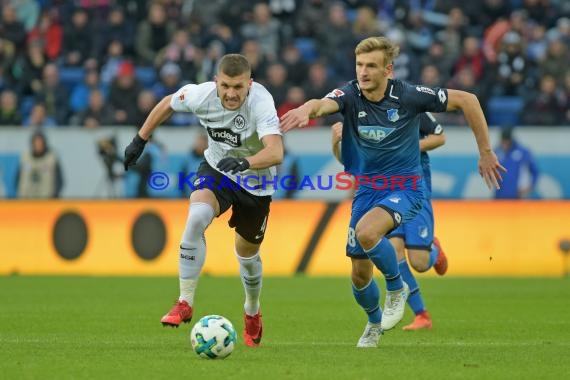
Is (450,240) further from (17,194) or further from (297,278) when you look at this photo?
(17,194)

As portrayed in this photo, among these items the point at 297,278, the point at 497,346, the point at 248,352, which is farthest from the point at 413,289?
the point at 297,278

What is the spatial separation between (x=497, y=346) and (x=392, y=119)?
2044 mm

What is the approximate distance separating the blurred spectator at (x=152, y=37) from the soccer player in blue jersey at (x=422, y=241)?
1234 cm

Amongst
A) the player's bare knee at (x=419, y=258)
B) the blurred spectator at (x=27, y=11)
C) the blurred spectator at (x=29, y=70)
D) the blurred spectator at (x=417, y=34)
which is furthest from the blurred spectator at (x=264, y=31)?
the player's bare knee at (x=419, y=258)

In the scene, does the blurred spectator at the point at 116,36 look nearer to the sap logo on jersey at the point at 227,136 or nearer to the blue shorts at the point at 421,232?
the blue shorts at the point at 421,232

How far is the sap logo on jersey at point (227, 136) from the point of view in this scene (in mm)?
10320

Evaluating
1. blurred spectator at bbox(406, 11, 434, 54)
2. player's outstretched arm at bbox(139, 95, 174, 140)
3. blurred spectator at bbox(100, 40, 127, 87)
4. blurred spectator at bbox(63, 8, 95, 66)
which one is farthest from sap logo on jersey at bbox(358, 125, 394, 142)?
blurred spectator at bbox(63, 8, 95, 66)

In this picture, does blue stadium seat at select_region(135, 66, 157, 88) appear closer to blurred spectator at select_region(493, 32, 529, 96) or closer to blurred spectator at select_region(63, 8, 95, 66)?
blurred spectator at select_region(63, 8, 95, 66)

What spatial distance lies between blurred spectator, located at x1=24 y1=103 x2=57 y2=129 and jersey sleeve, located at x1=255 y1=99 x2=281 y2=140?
13.0 meters

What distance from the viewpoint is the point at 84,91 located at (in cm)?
2361

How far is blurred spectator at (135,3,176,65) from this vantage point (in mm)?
24562

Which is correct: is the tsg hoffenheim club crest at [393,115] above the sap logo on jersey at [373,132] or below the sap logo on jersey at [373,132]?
above

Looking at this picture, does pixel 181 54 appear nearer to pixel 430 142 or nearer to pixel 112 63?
pixel 112 63

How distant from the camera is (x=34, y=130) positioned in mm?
21484
